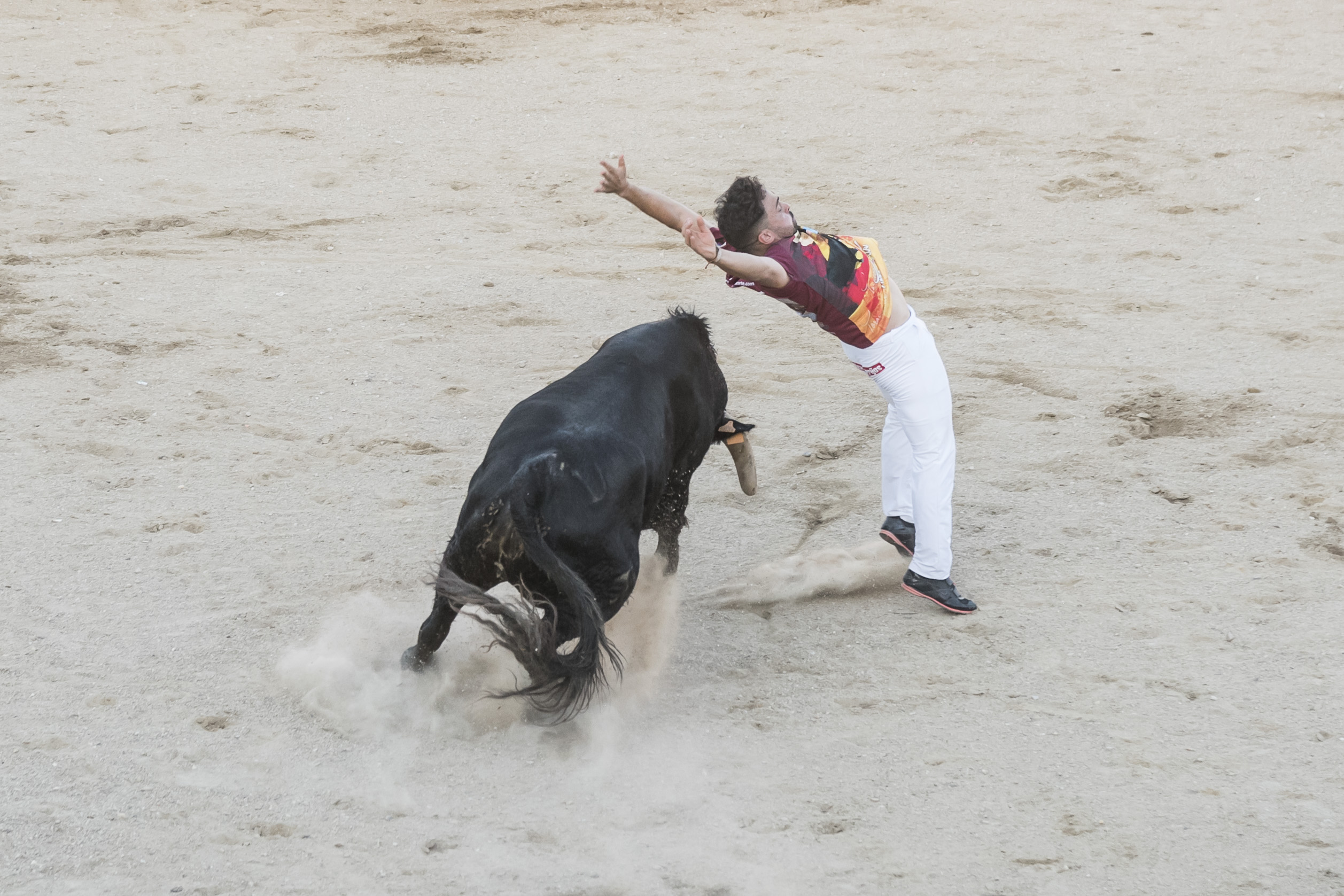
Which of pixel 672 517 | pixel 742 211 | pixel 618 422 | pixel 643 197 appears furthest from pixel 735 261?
pixel 672 517

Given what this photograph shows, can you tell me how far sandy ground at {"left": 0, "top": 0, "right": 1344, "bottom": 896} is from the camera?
3.12 meters

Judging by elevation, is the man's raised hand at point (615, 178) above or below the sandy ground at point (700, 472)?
above

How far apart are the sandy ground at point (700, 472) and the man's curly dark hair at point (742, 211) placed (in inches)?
49.5

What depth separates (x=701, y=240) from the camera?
3.47 metres

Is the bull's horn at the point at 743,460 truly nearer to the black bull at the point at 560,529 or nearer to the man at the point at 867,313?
the man at the point at 867,313

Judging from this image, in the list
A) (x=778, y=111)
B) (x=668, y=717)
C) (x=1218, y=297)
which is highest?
(x=778, y=111)

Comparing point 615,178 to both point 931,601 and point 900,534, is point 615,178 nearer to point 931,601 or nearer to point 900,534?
point 900,534

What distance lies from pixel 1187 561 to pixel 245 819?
3219 millimetres

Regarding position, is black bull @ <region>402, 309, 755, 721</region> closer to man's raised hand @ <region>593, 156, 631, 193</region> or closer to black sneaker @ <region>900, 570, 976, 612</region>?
man's raised hand @ <region>593, 156, 631, 193</region>

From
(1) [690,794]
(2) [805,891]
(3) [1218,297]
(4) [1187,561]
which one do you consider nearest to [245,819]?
(1) [690,794]

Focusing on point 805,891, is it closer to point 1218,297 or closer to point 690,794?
point 690,794

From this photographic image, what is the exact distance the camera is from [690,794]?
3.23 metres

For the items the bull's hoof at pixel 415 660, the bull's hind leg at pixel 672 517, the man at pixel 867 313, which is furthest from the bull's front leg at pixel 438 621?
the man at pixel 867 313

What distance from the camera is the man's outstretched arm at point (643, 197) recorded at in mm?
3809
